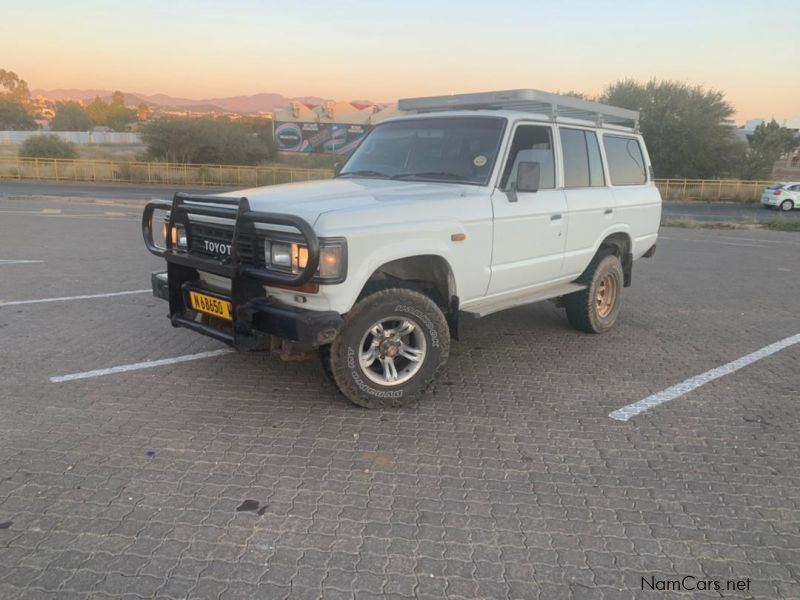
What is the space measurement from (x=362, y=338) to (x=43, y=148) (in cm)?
4349

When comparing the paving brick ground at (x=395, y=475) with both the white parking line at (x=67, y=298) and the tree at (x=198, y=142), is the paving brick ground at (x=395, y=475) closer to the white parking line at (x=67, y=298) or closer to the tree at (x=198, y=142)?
the white parking line at (x=67, y=298)

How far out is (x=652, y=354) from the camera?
18.1 ft

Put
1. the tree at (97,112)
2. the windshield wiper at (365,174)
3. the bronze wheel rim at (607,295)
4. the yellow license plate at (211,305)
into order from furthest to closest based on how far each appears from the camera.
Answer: the tree at (97,112) → the bronze wheel rim at (607,295) → the windshield wiper at (365,174) → the yellow license plate at (211,305)

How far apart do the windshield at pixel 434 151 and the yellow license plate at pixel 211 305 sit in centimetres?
182

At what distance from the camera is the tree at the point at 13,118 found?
7544cm

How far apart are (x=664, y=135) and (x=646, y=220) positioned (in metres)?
38.1

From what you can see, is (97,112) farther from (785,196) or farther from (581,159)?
(581,159)

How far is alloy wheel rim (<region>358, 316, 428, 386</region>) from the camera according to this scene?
4012 mm

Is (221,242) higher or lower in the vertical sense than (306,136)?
lower

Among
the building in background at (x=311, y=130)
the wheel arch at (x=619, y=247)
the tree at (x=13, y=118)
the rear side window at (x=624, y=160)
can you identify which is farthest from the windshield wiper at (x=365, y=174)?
the tree at (x=13, y=118)

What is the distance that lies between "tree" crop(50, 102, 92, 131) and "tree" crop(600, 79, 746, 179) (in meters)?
79.2

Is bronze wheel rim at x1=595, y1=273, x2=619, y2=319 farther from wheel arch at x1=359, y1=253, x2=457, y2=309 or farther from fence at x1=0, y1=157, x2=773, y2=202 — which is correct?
fence at x1=0, y1=157, x2=773, y2=202

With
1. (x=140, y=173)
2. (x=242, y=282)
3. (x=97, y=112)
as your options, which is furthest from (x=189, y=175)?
(x=97, y=112)

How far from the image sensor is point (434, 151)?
16.3ft
